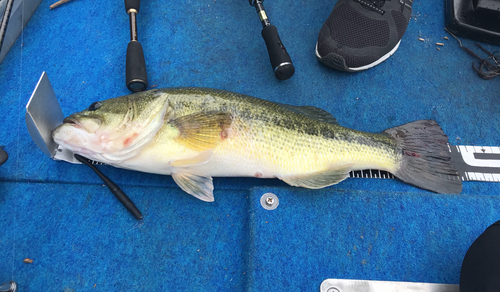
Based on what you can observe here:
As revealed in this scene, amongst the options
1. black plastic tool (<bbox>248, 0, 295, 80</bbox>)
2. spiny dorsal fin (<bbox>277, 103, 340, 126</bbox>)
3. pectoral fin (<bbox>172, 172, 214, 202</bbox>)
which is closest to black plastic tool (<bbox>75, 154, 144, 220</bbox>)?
pectoral fin (<bbox>172, 172, 214, 202</bbox>)

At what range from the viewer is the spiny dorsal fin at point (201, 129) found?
152 centimetres

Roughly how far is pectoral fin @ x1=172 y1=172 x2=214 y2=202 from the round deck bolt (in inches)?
10.8

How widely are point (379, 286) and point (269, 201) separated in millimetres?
670

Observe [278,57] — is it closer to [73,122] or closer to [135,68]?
[135,68]

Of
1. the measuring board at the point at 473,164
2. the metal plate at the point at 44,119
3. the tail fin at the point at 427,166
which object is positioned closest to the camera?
the metal plate at the point at 44,119

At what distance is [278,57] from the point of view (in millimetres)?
1945

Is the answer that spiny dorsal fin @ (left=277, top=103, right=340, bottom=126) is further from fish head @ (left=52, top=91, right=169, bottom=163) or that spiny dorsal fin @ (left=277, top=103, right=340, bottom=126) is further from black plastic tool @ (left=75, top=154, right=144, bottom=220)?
black plastic tool @ (left=75, top=154, right=144, bottom=220)

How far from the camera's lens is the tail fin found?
173 centimetres

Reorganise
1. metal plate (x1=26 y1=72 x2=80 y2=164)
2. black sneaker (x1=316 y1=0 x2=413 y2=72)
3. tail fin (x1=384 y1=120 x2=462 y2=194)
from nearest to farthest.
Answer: metal plate (x1=26 y1=72 x2=80 y2=164)
tail fin (x1=384 y1=120 x2=462 y2=194)
black sneaker (x1=316 y1=0 x2=413 y2=72)

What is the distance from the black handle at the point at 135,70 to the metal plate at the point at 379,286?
61.8 inches

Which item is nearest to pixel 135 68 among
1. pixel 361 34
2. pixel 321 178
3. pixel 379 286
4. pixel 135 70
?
pixel 135 70

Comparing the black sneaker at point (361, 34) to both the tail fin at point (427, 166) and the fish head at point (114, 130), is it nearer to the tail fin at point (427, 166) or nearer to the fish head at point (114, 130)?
the tail fin at point (427, 166)

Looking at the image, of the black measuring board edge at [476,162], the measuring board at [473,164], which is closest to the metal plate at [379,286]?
the measuring board at [473,164]

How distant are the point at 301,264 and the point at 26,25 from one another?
2560 mm
